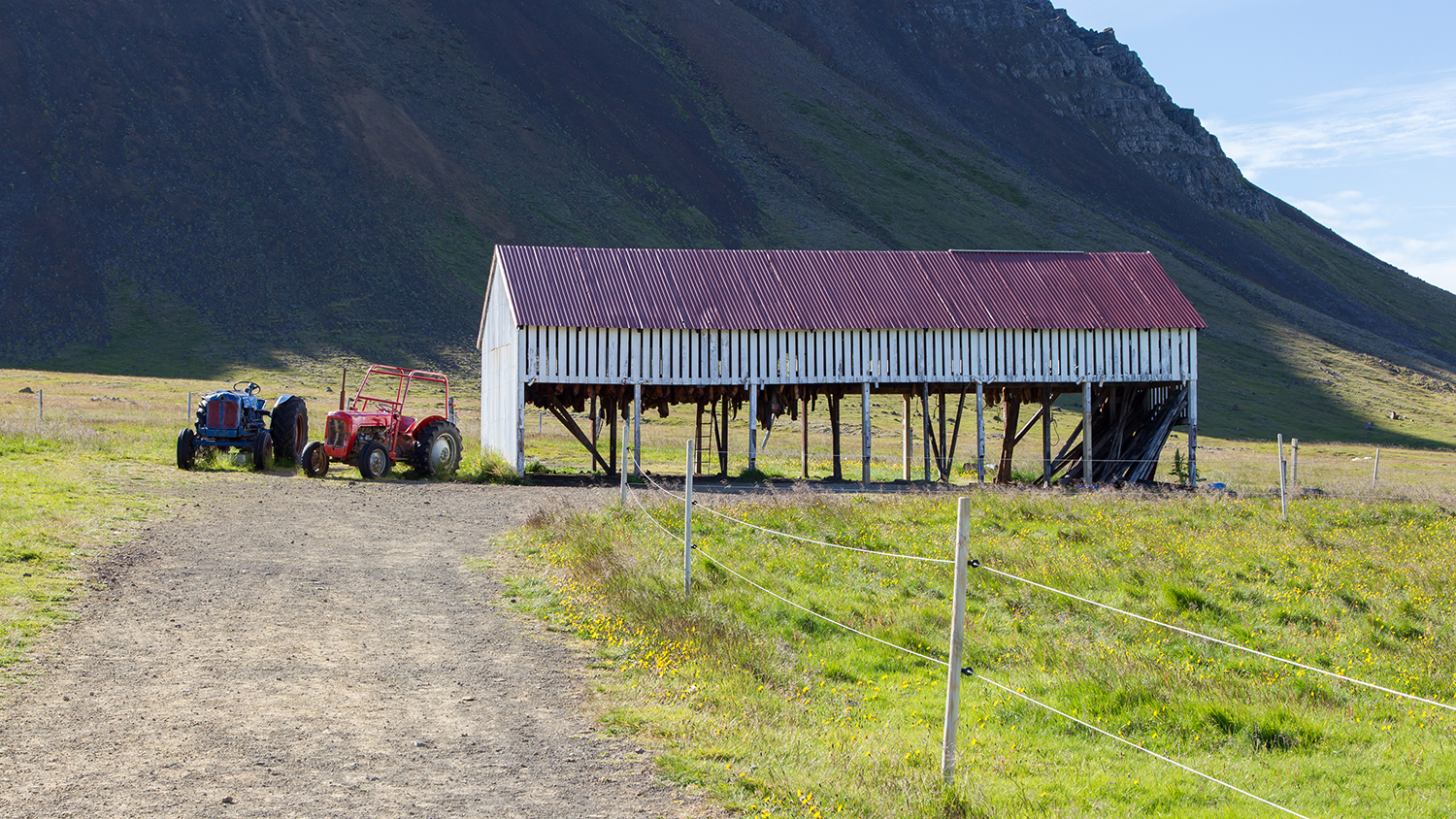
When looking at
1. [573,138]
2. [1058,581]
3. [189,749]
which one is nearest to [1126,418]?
[1058,581]

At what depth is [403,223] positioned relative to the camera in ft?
285

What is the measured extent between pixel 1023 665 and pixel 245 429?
21.6 metres

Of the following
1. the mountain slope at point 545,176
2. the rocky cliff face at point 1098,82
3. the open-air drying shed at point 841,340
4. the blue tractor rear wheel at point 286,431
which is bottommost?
the blue tractor rear wheel at point 286,431

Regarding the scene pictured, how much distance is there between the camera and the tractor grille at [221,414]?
2602 cm

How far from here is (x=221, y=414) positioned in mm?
26172

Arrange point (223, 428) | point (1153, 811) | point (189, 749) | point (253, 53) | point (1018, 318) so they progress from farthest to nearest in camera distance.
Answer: point (253, 53) → point (1018, 318) → point (223, 428) → point (189, 749) → point (1153, 811)

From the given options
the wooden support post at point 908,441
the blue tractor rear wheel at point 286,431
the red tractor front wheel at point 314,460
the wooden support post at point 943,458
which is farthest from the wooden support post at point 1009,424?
the blue tractor rear wheel at point 286,431

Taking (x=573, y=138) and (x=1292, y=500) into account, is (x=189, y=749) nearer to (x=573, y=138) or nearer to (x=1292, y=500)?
(x=1292, y=500)

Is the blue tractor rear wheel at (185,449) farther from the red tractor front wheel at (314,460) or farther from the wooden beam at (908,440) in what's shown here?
the wooden beam at (908,440)

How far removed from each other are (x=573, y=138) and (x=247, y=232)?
36.5m

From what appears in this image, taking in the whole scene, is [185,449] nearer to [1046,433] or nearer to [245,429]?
[245,429]

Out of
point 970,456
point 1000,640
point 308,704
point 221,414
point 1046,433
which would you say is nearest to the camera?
point 308,704

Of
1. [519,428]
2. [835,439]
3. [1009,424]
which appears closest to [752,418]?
[835,439]

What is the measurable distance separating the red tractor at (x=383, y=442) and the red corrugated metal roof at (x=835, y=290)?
3273 mm
